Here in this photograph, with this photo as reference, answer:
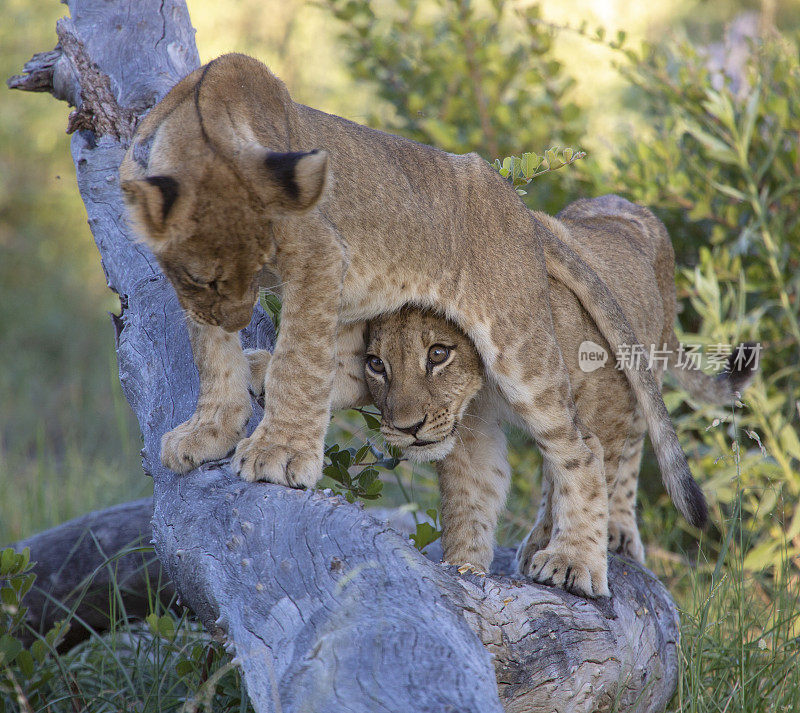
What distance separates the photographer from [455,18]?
5.97 metres

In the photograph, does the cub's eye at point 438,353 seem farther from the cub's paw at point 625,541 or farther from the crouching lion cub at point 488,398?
the cub's paw at point 625,541

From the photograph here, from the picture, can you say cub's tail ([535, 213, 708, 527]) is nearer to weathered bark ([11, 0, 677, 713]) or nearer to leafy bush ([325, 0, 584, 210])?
weathered bark ([11, 0, 677, 713])

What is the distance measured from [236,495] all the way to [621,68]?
162 inches

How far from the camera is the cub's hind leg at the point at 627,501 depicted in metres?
4.18

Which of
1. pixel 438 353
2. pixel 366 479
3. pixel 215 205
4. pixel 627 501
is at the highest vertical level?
pixel 215 205

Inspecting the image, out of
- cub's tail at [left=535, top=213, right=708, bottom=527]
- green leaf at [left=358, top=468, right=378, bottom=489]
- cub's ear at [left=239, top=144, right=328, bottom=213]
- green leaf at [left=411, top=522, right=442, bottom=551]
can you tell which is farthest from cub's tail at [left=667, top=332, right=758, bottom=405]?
cub's ear at [left=239, top=144, right=328, bottom=213]

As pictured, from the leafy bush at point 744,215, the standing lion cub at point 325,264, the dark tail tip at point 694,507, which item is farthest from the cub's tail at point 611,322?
the leafy bush at point 744,215

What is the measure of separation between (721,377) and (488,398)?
1.49m

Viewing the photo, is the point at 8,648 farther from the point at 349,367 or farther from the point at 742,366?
the point at 742,366

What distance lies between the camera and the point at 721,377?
15.5 ft

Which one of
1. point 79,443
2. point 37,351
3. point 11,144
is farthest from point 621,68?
point 11,144

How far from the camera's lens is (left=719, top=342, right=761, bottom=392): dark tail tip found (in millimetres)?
4520

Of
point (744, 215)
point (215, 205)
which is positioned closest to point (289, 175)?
point (215, 205)

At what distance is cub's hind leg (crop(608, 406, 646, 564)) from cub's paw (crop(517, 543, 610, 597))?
656 mm
